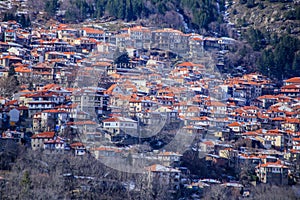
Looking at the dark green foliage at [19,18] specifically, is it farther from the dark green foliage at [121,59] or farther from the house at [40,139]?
the house at [40,139]

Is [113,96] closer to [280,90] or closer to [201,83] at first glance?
[201,83]

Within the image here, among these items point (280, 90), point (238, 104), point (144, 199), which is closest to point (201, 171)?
point (144, 199)

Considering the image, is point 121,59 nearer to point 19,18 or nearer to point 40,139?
point 19,18

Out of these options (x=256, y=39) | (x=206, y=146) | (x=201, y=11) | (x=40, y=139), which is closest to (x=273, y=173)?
(x=206, y=146)

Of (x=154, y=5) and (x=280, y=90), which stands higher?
(x=154, y=5)

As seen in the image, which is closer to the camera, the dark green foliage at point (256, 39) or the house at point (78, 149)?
the house at point (78, 149)

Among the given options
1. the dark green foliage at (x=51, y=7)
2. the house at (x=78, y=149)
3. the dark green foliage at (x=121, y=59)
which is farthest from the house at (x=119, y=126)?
the dark green foliage at (x=51, y=7)

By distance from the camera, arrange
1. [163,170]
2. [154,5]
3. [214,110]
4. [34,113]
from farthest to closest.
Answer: [154,5]
[214,110]
[34,113]
[163,170]
